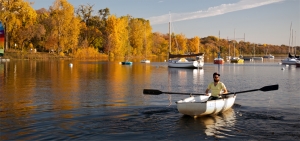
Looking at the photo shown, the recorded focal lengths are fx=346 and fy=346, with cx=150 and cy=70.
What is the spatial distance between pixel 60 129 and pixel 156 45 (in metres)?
171

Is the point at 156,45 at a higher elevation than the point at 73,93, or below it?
higher

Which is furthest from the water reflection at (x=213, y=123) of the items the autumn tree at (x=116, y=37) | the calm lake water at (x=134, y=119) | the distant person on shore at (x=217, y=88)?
the autumn tree at (x=116, y=37)

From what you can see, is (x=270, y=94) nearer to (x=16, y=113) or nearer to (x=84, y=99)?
(x=84, y=99)

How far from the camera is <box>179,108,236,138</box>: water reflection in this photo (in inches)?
601

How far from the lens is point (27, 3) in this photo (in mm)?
93812

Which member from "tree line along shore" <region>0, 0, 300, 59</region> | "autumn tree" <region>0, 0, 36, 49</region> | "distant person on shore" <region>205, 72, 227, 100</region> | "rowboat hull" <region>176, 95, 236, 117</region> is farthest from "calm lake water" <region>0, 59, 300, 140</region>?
"autumn tree" <region>0, 0, 36, 49</region>

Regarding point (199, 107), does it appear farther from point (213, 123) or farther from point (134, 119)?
point (134, 119)

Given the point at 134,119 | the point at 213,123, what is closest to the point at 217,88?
the point at 213,123

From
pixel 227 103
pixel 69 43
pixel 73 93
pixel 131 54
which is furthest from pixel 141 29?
pixel 227 103

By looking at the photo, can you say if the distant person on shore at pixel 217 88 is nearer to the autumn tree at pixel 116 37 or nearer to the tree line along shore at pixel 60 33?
the tree line along shore at pixel 60 33

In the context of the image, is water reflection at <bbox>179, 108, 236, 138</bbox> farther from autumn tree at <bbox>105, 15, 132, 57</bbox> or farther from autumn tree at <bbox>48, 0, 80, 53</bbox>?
autumn tree at <bbox>105, 15, 132, 57</bbox>

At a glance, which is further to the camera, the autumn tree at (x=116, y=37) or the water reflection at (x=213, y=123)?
the autumn tree at (x=116, y=37)

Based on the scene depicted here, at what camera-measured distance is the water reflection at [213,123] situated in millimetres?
15258

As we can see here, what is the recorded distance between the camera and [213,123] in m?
16.9
